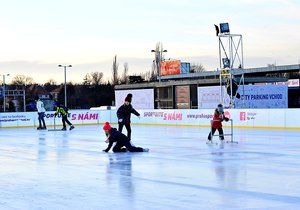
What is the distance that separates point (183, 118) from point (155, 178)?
1026 inches

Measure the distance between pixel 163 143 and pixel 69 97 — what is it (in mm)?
81386

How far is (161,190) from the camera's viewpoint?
995 centimetres

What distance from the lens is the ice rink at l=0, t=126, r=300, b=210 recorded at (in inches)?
345

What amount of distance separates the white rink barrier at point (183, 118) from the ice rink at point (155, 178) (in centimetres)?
1217

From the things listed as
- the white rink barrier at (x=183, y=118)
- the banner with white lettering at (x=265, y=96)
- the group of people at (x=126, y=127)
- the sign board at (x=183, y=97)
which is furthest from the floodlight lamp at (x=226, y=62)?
the group of people at (x=126, y=127)

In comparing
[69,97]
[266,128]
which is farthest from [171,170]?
[69,97]

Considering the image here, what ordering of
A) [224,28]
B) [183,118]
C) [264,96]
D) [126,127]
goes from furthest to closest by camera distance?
1. [264,96]
2. [224,28]
3. [183,118]
4. [126,127]

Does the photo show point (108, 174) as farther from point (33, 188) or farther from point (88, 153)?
point (88, 153)

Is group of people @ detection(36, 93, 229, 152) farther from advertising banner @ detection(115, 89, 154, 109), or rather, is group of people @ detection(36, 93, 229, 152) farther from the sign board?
advertising banner @ detection(115, 89, 154, 109)

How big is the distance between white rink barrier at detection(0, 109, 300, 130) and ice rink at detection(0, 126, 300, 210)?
12.2m

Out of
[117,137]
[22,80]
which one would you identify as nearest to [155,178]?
[117,137]

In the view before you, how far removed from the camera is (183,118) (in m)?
37.6

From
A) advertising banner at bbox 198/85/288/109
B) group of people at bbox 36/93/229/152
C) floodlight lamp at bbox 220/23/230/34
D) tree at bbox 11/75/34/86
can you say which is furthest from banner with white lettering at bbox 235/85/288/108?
tree at bbox 11/75/34/86

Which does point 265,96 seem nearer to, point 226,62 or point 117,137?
point 226,62
